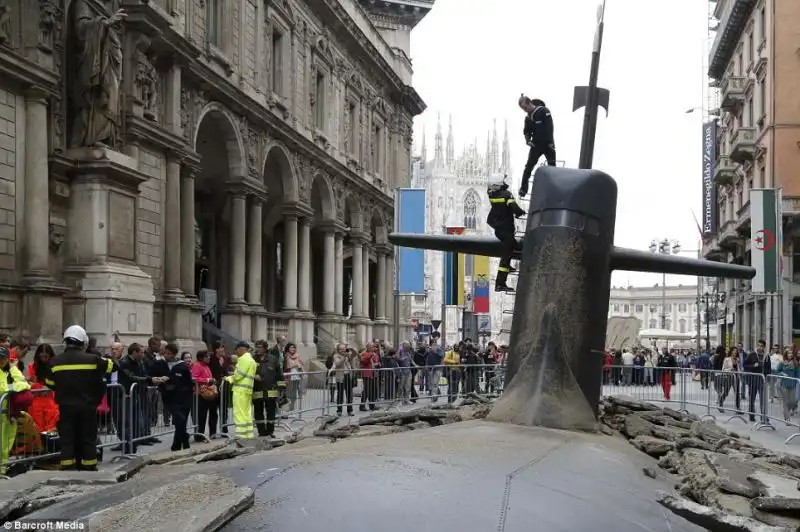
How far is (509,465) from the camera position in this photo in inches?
223

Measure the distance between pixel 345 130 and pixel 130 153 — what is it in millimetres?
21911

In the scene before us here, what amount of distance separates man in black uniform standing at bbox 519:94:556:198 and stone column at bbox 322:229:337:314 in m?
29.7

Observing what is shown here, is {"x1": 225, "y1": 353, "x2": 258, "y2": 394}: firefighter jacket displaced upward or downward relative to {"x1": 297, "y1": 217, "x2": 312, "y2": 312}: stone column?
downward

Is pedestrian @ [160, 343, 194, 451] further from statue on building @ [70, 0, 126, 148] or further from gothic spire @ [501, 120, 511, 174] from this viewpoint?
gothic spire @ [501, 120, 511, 174]

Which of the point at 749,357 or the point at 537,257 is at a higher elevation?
the point at 537,257

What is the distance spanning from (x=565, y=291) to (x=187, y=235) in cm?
1735

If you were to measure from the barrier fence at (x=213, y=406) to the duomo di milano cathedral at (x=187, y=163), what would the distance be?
337 centimetres

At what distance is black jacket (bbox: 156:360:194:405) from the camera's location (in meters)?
13.2

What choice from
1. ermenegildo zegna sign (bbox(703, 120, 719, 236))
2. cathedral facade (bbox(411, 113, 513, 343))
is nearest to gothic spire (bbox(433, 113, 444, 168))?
cathedral facade (bbox(411, 113, 513, 343))

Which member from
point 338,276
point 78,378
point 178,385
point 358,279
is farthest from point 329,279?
point 78,378

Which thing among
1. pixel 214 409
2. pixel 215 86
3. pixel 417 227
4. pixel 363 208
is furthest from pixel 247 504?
pixel 363 208

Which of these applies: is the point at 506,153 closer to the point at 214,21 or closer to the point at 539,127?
the point at 214,21

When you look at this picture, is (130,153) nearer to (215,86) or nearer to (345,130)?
(215,86)

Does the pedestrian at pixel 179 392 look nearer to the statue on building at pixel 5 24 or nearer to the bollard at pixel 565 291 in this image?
the bollard at pixel 565 291
